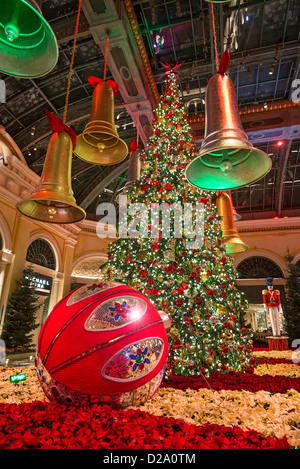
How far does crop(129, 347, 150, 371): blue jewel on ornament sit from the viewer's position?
7.40ft

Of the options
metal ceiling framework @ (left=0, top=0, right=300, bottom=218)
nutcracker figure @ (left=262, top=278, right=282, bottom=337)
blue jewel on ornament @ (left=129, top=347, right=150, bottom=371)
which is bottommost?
blue jewel on ornament @ (left=129, top=347, right=150, bottom=371)

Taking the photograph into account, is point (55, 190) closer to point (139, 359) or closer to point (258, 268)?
point (139, 359)

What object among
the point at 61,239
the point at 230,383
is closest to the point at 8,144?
the point at 61,239

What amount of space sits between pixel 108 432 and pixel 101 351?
0.54 meters

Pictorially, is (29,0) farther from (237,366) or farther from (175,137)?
(237,366)

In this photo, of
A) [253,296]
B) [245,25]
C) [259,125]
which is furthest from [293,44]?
[253,296]

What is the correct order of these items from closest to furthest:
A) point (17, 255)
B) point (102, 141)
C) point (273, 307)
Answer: point (102, 141), point (273, 307), point (17, 255)

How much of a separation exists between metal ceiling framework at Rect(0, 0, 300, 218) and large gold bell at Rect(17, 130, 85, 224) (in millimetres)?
5041

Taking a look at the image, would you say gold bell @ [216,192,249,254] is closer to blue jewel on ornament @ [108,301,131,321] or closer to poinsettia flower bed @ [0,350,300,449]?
poinsettia flower bed @ [0,350,300,449]

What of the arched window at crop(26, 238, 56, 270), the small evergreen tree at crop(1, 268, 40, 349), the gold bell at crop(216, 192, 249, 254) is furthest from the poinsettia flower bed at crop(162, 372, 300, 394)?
the arched window at crop(26, 238, 56, 270)

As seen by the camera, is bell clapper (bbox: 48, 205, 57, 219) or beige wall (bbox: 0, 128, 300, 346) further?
beige wall (bbox: 0, 128, 300, 346)

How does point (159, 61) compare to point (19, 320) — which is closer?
point (159, 61)

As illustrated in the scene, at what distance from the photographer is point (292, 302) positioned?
15.2 metres

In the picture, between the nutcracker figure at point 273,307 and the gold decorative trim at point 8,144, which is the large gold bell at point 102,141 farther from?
the nutcracker figure at point 273,307
